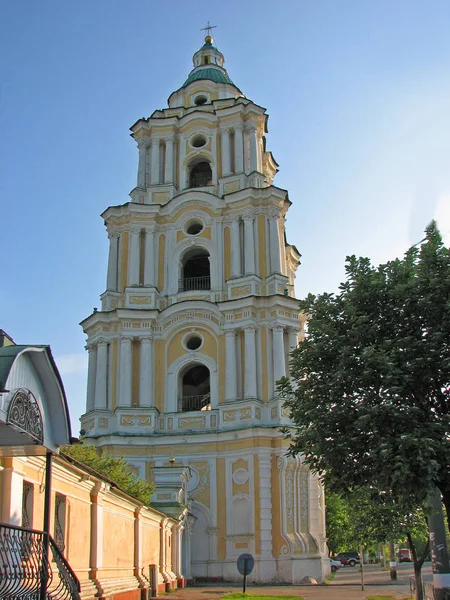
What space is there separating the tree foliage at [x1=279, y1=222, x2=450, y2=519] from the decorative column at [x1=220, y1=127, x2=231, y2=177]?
71.8ft

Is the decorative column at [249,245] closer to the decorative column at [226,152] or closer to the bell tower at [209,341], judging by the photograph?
the bell tower at [209,341]

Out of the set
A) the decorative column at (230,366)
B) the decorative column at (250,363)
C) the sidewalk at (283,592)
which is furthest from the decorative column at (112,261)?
the sidewalk at (283,592)

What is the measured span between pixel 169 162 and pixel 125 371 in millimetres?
12170

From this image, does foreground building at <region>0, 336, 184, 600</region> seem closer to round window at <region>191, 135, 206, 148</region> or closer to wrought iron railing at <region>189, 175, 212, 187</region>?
wrought iron railing at <region>189, 175, 212, 187</region>

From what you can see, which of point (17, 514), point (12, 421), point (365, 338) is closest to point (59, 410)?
point (12, 421)

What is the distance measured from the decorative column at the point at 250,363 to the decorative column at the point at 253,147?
9.65 m

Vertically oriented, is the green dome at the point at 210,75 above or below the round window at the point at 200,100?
above

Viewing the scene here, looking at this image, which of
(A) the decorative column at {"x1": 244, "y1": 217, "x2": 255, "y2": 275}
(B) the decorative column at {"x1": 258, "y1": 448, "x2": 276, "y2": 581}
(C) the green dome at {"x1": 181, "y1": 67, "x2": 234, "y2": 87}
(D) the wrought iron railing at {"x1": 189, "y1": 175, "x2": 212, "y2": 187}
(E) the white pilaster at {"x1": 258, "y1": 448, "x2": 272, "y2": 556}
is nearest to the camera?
(B) the decorative column at {"x1": 258, "y1": 448, "x2": 276, "y2": 581}

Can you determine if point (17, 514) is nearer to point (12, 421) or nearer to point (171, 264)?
Answer: point (12, 421)

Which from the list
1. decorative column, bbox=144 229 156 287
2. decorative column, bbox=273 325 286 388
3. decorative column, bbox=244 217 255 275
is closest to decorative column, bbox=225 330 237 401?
decorative column, bbox=273 325 286 388

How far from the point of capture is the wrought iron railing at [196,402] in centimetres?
3441

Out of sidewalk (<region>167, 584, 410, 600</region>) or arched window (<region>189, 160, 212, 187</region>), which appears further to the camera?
arched window (<region>189, 160, 212, 187</region>)

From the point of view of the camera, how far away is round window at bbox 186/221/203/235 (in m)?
36.1

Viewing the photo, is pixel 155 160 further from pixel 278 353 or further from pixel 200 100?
pixel 278 353
